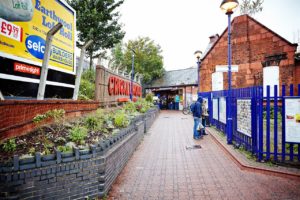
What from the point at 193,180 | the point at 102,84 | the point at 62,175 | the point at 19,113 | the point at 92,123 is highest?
the point at 102,84

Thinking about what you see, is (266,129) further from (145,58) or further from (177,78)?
(145,58)

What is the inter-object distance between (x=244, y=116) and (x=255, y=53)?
1200 cm

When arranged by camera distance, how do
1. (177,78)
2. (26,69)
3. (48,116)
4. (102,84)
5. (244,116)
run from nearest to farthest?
(48,116) → (26,69) → (244,116) → (102,84) → (177,78)

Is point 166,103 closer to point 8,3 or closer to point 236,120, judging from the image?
point 236,120

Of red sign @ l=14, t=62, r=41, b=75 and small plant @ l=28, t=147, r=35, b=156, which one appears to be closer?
small plant @ l=28, t=147, r=35, b=156

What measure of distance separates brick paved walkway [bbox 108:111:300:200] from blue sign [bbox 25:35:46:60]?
13.1ft

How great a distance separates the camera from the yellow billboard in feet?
14.0

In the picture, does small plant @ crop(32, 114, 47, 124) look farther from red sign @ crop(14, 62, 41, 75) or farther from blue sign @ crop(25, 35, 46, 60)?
blue sign @ crop(25, 35, 46, 60)

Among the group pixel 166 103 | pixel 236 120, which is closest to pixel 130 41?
pixel 166 103

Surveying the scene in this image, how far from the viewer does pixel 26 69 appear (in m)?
4.96

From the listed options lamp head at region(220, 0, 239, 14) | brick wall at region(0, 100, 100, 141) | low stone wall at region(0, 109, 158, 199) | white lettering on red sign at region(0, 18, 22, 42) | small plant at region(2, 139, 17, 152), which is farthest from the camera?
lamp head at region(220, 0, 239, 14)

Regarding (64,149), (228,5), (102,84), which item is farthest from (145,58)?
(64,149)

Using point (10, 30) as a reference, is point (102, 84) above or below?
below

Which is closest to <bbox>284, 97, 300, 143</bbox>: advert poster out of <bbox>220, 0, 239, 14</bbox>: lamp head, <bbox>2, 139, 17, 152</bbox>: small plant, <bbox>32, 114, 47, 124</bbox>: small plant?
<bbox>220, 0, 239, 14</bbox>: lamp head
